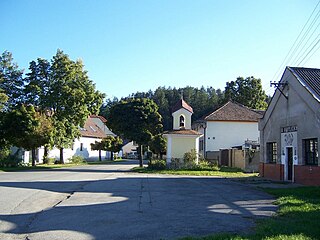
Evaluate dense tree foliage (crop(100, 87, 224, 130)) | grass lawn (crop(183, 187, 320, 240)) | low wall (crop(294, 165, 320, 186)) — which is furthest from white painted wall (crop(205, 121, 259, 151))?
dense tree foliage (crop(100, 87, 224, 130))

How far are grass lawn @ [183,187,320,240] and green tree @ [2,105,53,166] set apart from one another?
28.6 m

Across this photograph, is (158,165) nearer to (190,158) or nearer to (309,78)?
(190,158)

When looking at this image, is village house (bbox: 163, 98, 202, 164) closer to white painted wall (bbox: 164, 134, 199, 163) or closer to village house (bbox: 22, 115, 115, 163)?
white painted wall (bbox: 164, 134, 199, 163)

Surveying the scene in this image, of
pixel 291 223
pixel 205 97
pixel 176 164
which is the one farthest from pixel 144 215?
pixel 205 97

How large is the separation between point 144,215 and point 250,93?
6682 centimetres

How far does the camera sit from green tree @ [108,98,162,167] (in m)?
39.2

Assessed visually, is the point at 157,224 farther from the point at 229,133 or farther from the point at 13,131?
the point at 229,133

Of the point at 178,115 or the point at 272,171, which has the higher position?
the point at 178,115

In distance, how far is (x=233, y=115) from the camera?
5025 centimetres

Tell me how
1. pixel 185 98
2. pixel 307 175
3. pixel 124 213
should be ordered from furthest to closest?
1. pixel 185 98
2. pixel 307 175
3. pixel 124 213

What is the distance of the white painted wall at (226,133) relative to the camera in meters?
49.0

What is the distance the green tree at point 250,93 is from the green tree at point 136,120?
38.2 m

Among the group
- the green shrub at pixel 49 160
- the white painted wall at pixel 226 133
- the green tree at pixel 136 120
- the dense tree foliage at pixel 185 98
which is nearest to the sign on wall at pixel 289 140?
the green tree at pixel 136 120

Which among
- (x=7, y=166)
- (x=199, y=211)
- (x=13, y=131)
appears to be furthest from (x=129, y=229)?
(x=7, y=166)
